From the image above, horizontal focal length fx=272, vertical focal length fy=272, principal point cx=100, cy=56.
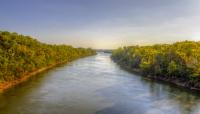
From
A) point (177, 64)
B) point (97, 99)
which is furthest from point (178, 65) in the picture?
point (97, 99)

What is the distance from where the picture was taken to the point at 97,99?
38312 millimetres

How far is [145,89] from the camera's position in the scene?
154 feet

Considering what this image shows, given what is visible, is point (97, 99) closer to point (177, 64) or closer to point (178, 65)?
point (178, 65)

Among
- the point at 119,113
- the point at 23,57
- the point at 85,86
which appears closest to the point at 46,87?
the point at 85,86

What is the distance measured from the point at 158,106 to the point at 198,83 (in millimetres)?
15335

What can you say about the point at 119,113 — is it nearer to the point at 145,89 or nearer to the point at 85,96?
the point at 85,96

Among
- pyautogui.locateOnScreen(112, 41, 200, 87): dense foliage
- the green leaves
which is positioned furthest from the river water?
the green leaves

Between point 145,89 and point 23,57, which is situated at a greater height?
point 23,57

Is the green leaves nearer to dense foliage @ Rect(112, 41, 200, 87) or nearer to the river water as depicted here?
dense foliage @ Rect(112, 41, 200, 87)

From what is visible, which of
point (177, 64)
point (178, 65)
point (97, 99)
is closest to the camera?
point (97, 99)

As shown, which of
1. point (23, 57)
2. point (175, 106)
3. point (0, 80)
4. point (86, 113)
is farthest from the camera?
point (23, 57)

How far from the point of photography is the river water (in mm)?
32562

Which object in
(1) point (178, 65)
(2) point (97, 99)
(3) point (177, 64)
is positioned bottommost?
(2) point (97, 99)

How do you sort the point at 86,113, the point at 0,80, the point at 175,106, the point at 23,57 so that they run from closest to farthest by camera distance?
the point at 86,113 < the point at 175,106 < the point at 0,80 < the point at 23,57
